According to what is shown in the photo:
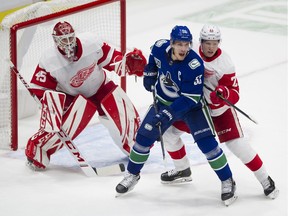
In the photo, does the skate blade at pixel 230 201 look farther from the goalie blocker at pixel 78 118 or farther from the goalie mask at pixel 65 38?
the goalie mask at pixel 65 38

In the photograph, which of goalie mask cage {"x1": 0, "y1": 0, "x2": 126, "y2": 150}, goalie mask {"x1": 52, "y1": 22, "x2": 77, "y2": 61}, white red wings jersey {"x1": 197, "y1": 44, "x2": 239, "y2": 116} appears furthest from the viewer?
goalie mask cage {"x1": 0, "y1": 0, "x2": 126, "y2": 150}

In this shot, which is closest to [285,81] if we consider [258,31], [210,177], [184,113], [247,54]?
[247,54]

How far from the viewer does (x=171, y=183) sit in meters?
4.72

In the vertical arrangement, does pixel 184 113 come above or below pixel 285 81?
above

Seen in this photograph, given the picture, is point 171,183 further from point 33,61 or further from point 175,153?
point 33,61

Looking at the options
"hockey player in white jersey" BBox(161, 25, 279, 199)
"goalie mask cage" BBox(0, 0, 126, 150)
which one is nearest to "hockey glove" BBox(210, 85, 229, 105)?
"hockey player in white jersey" BBox(161, 25, 279, 199)

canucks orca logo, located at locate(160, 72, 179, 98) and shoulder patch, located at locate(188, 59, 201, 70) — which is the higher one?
shoulder patch, located at locate(188, 59, 201, 70)

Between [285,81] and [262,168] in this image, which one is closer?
[262,168]

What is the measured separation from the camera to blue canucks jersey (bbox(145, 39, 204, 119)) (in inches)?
167

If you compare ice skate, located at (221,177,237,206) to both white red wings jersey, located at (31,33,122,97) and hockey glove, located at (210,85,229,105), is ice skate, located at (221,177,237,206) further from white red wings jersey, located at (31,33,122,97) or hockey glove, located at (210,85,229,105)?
white red wings jersey, located at (31,33,122,97)

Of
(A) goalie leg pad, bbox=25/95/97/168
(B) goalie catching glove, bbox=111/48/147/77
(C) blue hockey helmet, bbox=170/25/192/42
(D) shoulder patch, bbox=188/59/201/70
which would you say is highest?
(C) blue hockey helmet, bbox=170/25/192/42

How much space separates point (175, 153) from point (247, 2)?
151 inches

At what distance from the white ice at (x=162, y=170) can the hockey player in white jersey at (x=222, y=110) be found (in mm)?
118

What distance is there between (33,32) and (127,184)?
1205 mm
